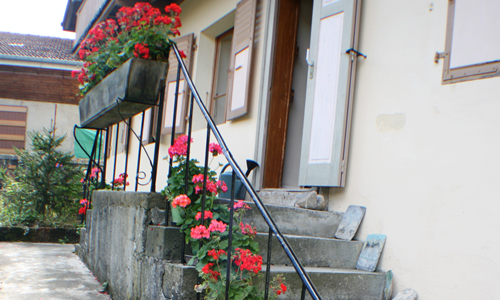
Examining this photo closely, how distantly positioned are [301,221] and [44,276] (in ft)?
6.54

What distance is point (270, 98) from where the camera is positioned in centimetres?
437

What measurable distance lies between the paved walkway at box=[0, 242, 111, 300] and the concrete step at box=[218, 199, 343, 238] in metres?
1.15

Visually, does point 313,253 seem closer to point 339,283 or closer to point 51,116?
point 339,283

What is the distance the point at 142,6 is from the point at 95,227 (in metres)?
1.90

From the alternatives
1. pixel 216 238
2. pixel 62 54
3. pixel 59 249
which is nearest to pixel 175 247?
pixel 216 238

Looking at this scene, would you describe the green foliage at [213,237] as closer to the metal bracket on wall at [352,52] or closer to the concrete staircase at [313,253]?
the concrete staircase at [313,253]

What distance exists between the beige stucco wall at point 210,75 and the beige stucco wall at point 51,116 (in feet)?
24.7

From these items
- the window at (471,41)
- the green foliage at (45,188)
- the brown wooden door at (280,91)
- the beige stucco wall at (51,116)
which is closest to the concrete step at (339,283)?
the window at (471,41)

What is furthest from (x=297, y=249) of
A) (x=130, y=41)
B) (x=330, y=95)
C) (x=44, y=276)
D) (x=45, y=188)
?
(x=45, y=188)

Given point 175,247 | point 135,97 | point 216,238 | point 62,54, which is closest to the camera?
point 216,238

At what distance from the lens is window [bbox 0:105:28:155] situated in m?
14.1

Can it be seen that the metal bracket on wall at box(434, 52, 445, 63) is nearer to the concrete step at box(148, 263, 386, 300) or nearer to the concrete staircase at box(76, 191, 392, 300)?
the concrete staircase at box(76, 191, 392, 300)

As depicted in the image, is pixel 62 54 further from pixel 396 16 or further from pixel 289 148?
pixel 396 16

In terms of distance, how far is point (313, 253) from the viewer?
9.53ft
